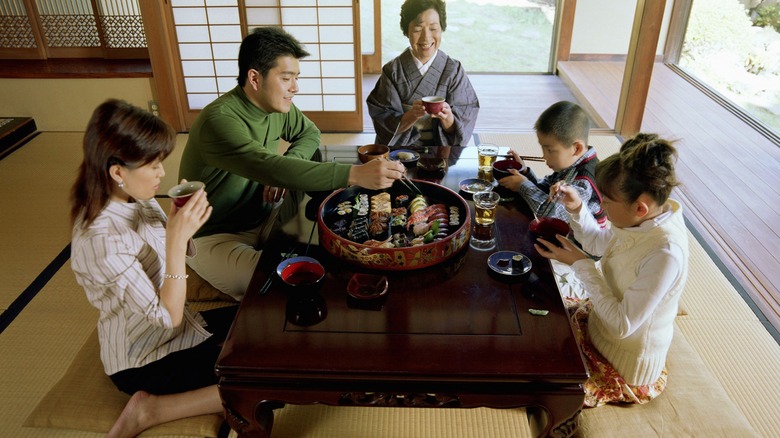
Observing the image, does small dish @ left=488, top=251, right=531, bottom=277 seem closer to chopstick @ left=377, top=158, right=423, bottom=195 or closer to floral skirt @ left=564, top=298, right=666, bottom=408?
floral skirt @ left=564, top=298, right=666, bottom=408

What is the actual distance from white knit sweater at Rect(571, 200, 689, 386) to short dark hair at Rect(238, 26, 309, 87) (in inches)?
60.0

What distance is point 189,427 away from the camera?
6.59 feet

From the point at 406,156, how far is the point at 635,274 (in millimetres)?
1309

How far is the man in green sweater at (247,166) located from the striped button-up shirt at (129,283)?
1.47 ft

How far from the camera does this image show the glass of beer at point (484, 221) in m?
2.09

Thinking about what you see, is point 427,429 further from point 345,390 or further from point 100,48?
point 100,48

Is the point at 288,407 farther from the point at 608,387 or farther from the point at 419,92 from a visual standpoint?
the point at 419,92

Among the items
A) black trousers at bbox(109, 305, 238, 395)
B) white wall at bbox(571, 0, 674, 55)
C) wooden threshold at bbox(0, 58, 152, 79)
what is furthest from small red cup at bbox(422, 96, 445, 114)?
white wall at bbox(571, 0, 674, 55)

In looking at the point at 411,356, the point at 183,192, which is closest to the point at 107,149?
the point at 183,192

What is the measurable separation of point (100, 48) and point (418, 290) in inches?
208

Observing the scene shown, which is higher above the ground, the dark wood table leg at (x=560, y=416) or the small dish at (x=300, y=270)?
the small dish at (x=300, y=270)

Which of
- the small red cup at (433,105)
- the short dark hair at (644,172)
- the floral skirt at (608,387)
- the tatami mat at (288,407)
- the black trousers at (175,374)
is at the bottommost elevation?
the tatami mat at (288,407)

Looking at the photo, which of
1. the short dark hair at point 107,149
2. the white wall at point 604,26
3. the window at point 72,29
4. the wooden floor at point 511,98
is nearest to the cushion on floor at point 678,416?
the short dark hair at point 107,149

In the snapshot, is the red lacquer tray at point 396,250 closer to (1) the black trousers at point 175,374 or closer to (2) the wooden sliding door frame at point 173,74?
(1) the black trousers at point 175,374
